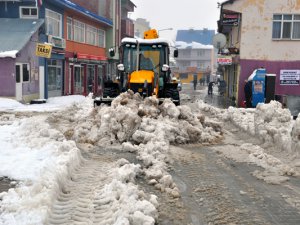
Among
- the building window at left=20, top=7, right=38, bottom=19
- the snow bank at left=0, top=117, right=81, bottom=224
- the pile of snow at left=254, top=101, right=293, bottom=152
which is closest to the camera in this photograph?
the snow bank at left=0, top=117, right=81, bottom=224

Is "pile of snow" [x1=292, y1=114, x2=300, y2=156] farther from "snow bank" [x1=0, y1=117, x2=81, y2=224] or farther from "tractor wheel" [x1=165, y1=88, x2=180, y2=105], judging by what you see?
"tractor wheel" [x1=165, y1=88, x2=180, y2=105]

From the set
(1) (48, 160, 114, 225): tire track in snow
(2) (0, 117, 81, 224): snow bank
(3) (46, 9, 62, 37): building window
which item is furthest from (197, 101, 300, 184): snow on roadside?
(3) (46, 9, 62, 37): building window

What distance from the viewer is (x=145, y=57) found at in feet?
47.4

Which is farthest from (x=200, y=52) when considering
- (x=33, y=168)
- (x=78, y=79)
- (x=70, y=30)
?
(x=33, y=168)

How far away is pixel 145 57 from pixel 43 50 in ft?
32.7

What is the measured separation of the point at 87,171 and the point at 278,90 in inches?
705

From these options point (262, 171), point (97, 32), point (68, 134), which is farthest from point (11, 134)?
point (97, 32)

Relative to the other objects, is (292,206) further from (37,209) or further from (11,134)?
(11,134)

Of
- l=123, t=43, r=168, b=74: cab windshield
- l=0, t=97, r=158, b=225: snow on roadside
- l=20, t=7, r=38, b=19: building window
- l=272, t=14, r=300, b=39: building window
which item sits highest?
l=20, t=7, r=38, b=19: building window

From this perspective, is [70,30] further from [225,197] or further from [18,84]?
[225,197]

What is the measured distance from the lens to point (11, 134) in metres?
9.73

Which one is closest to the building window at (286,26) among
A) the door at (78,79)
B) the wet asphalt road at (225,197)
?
the door at (78,79)

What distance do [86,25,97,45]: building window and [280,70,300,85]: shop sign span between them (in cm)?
1664

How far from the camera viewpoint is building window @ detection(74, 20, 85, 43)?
96.6ft
